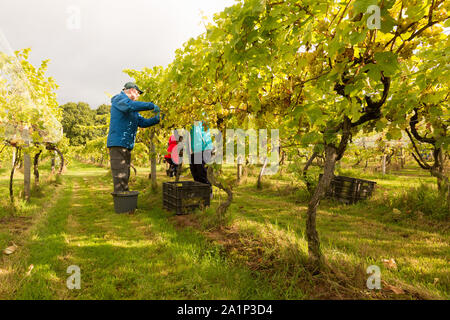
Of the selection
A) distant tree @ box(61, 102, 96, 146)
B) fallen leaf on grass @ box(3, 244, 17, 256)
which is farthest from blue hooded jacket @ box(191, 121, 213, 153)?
distant tree @ box(61, 102, 96, 146)

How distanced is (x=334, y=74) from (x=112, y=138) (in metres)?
4.89

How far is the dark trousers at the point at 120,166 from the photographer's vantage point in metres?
5.31

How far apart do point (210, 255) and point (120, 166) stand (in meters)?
3.50

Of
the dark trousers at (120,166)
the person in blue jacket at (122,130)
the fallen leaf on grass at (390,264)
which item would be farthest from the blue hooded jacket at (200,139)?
the fallen leaf on grass at (390,264)

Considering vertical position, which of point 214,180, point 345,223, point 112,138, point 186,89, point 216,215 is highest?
point 186,89

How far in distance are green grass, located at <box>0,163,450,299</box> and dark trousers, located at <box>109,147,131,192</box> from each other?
29.2 inches

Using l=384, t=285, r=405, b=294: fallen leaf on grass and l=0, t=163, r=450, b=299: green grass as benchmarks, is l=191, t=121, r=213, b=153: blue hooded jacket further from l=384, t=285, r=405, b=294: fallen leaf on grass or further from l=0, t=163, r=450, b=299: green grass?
l=384, t=285, r=405, b=294: fallen leaf on grass

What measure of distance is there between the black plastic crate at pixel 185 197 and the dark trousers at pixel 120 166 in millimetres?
1071

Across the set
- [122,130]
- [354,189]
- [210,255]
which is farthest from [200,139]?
[354,189]

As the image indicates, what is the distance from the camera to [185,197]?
16.6 ft

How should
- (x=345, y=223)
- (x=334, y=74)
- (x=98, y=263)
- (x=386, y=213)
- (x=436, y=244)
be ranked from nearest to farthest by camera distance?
(x=334, y=74)
(x=98, y=263)
(x=436, y=244)
(x=345, y=223)
(x=386, y=213)

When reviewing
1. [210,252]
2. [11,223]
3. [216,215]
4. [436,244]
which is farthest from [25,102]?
[436,244]

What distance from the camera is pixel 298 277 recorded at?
94.4 inches
